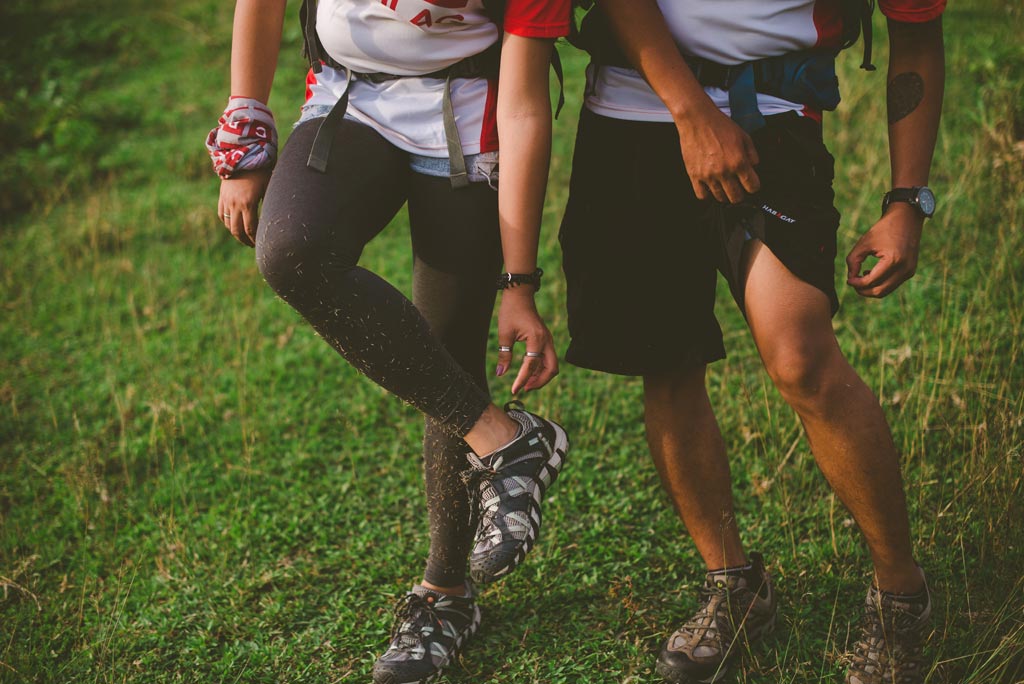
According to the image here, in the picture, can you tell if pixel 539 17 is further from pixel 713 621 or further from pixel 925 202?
pixel 713 621

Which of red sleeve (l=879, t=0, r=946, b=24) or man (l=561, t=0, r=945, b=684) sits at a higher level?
red sleeve (l=879, t=0, r=946, b=24)

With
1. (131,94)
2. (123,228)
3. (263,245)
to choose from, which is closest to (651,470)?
(263,245)

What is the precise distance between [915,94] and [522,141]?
1.01m

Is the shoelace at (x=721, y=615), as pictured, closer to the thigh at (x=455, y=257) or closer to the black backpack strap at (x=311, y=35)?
the thigh at (x=455, y=257)

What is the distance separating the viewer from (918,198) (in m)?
2.09

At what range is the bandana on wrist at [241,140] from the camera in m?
2.13

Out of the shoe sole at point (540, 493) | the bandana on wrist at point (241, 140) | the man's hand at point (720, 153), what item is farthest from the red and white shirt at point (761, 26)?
the bandana on wrist at point (241, 140)

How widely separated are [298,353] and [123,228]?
2.18 metres

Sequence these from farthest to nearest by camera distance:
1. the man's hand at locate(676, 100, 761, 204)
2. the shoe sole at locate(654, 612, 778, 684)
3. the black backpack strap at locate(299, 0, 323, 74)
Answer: the shoe sole at locate(654, 612, 778, 684) < the black backpack strap at locate(299, 0, 323, 74) < the man's hand at locate(676, 100, 761, 204)

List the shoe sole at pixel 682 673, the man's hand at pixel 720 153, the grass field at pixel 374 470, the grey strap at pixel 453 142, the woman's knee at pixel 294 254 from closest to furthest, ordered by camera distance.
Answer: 1. the woman's knee at pixel 294 254
2. the man's hand at pixel 720 153
3. the grey strap at pixel 453 142
4. the shoe sole at pixel 682 673
5. the grass field at pixel 374 470

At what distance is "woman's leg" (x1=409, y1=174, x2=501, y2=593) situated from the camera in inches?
85.3

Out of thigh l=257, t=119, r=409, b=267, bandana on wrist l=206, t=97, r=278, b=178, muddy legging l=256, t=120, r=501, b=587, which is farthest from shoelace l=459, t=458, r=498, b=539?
bandana on wrist l=206, t=97, r=278, b=178

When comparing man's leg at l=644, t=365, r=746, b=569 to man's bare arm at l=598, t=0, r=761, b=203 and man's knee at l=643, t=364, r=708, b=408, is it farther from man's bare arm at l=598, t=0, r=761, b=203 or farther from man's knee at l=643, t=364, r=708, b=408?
man's bare arm at l=598, t=0, r=761, b=203

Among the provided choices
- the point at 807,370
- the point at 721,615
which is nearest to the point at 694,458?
the point at 721,615
